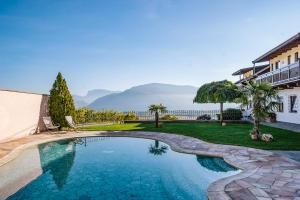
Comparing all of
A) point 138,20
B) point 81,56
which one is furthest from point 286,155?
point 81,56

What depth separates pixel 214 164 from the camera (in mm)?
9141

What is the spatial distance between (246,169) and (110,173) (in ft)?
15.5

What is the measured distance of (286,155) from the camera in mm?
9062

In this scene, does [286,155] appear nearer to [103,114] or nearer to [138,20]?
[138,20]

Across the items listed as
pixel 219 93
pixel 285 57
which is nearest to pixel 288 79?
pixel 219 93

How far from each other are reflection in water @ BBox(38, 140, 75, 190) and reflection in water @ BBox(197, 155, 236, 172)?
5.24 meters

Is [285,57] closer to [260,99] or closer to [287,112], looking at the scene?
[287,112]

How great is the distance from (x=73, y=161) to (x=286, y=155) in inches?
346

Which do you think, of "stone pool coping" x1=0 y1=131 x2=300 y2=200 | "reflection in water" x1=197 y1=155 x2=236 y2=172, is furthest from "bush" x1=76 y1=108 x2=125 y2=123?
"reflection in water" x1=197 y1=155 x2=236 y2=172

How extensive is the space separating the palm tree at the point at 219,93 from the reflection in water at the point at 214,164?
9315 millimetres

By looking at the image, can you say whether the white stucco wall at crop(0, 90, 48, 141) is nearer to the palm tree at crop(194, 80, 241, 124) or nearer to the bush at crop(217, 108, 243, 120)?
the palm tree at crop(194, 80, 241, 124)

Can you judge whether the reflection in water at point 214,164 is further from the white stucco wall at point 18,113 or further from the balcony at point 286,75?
the white stucco wall at point 18,113

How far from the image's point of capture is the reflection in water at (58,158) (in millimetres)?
8406

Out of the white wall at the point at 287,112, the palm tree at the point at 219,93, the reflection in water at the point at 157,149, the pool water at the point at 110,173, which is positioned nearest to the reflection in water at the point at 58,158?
the pool water at the point at 110,173
